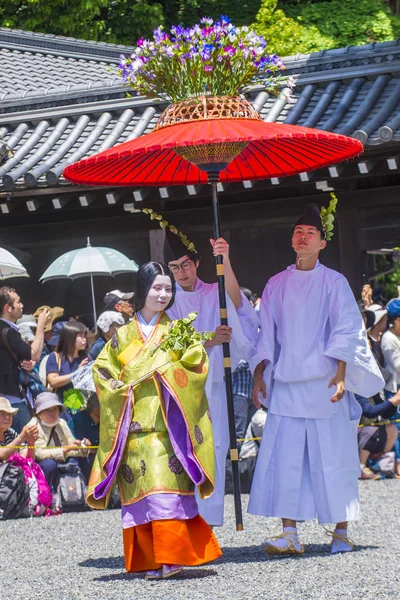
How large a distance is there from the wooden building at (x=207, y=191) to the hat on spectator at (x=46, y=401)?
201cm

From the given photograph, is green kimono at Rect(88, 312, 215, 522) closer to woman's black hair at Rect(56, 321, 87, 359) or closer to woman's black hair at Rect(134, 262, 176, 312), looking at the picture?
woman's black hair at Rect(134, 262, 176, 312)

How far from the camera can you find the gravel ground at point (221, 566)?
4.95 metres

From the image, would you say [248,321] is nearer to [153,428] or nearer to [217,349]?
[217,349]

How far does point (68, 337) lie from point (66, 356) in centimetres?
18

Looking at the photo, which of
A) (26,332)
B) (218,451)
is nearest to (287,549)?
(218,451)

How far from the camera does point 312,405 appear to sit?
20.6ft

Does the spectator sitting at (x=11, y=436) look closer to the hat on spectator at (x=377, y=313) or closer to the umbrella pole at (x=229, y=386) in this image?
the umbrella pole at (x=229, y=386)

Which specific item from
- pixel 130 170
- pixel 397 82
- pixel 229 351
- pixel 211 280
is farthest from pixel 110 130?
pixel 229 351

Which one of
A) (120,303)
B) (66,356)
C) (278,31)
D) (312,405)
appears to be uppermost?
(278,31)

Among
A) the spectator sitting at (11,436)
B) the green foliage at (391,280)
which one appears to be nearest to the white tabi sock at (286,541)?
the spectator sitting at (11,436)

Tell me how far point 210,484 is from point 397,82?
582cm

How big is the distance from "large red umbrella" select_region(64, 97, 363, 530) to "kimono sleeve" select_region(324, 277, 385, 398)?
64 centimetres

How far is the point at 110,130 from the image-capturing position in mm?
11000

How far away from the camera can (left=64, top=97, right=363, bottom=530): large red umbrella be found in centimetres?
576
